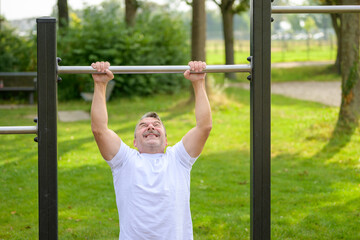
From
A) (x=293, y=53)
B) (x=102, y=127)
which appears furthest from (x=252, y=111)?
(x=293, y=53)

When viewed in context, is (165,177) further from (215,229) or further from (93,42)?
(93,42)

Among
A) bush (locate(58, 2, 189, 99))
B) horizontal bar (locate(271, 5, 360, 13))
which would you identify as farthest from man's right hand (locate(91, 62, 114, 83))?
bush (locate(58, 2, 189, 99))

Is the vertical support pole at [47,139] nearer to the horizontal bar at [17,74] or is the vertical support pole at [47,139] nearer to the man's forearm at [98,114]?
the man's forearm at [98,114]

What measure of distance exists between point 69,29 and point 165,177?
42.2 feet

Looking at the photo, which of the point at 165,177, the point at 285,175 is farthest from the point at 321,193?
the point at 165,177

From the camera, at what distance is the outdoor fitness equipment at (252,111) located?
251 centimetres

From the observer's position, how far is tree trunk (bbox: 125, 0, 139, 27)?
15.4m

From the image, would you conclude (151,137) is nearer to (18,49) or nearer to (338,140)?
(338,140)

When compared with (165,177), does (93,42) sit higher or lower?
higher

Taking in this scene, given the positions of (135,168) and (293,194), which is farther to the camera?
(293,194)

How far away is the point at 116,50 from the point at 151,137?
11448 mm

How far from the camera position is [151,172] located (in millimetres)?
2549

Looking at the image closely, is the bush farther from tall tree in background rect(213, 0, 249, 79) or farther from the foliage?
tall tree in background rect(213, 0, 249, 79)

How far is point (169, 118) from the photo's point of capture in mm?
10641
